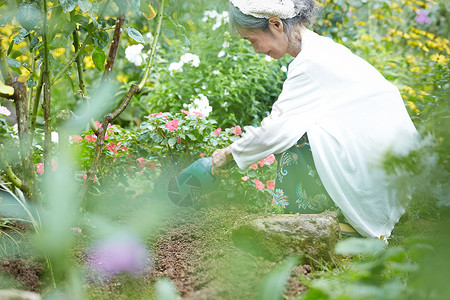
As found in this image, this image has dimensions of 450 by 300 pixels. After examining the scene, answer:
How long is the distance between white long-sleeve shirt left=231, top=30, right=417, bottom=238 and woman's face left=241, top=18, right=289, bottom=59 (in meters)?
0.16

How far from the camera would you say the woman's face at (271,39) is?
6.88 feet

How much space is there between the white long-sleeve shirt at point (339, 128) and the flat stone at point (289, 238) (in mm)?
252

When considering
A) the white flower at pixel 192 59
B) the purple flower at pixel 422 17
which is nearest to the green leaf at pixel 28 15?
the white flower at pixel 192 59

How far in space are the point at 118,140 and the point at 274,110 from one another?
3.46 feet

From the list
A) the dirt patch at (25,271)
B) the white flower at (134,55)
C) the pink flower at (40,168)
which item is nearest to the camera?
the dirt patch at (25,271)

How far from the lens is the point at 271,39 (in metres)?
2.12

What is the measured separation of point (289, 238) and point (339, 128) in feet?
1.78

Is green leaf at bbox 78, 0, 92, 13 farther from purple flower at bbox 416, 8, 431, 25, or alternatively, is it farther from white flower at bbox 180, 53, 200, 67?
purple flower at bbox 416, 8, 431, 25

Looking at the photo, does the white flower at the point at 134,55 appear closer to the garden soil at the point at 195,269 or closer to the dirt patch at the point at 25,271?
the garden soil at the point at 195,269

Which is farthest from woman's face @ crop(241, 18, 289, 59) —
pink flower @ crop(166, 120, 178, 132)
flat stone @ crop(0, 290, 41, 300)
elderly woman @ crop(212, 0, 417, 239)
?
flat stone @ crop(0, 290, 41, 300)

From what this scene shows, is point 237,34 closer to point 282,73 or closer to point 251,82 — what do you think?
point 251,82

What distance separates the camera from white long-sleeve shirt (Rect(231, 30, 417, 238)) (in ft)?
6.19

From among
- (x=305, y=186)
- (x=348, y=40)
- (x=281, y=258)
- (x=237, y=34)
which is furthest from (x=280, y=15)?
(x=348, y=40)

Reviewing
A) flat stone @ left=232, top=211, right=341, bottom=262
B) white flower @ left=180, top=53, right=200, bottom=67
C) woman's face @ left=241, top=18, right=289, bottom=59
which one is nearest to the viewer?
flat stone @ left=232, top=211, right=341, bottom=262
